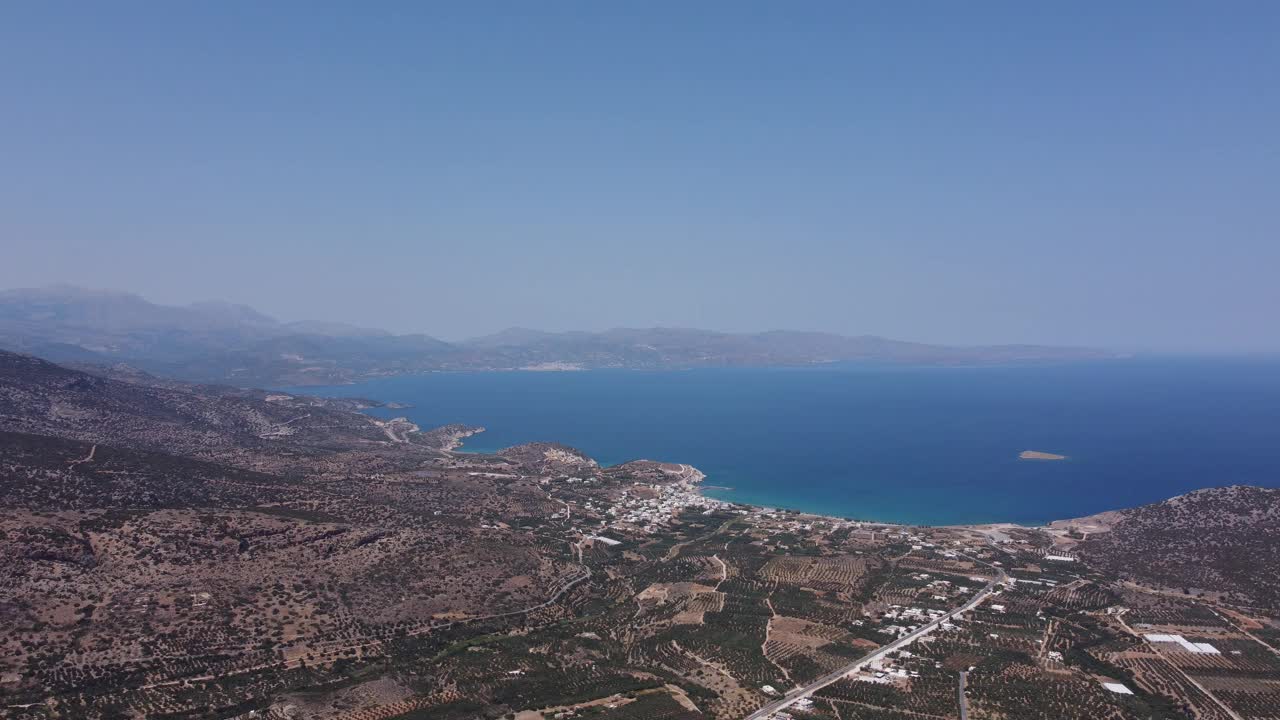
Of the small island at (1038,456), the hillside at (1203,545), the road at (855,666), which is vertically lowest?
the small island at (1038,456)

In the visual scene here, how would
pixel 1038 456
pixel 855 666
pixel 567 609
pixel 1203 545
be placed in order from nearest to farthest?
pixel 855 666 < pixel 567 609 < pixel 1203 545 < pixel 1038 456

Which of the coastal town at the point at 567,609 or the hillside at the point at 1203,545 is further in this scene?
the hillside at the point at 1203,545

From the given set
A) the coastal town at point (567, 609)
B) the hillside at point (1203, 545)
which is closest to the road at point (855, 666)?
the coastal town at point (567, 609)

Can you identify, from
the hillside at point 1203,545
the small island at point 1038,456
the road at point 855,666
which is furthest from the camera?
the small island at point 1038,456

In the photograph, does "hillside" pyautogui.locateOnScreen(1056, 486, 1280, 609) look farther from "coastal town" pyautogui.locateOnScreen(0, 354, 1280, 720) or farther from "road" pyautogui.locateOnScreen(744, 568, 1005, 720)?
"road" pyautogui.locateOnScreen(744, 568, 1005, 720)

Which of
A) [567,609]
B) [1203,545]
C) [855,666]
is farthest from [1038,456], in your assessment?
[567,609]

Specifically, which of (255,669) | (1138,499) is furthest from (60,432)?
(1138,499)

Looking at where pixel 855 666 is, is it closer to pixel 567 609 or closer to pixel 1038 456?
pixel 567 609

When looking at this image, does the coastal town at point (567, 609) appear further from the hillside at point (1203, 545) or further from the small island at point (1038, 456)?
the small island at point (1038, 456)
